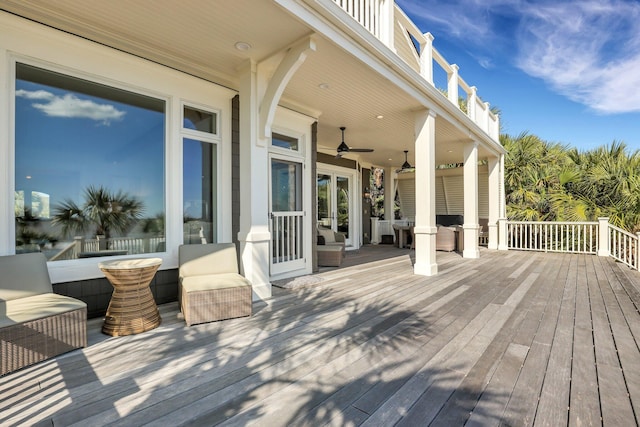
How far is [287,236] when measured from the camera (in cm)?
473

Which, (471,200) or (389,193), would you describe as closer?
(471,200)

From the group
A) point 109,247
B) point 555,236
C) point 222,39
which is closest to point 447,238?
point 555,236

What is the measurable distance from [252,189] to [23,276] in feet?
6.56

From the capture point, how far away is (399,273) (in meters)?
5.02

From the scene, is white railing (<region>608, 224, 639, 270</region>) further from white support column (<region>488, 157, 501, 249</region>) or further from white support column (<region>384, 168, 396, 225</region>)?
white support column (<region>384, 168, 396, 225</region>)

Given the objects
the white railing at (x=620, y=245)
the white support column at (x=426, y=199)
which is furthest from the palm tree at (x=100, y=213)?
the white railing at (x=620, y=245)

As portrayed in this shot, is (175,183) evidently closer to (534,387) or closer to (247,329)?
(247,329)

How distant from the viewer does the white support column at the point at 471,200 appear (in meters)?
6.99

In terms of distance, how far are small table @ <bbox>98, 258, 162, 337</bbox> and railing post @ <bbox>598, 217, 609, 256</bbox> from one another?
8.77 meters

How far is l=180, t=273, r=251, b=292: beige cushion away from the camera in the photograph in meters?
2.74

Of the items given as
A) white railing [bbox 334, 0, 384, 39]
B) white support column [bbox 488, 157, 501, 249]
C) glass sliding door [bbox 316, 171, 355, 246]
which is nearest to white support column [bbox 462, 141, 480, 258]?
white support column [bbox 488, 157, 501, 249]

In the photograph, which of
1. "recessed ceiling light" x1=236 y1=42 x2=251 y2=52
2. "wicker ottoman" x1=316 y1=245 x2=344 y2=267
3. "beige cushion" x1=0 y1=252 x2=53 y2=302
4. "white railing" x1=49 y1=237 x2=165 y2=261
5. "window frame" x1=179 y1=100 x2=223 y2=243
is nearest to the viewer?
"beige cushion" x1=0 y1=252 x2=53 y2=302

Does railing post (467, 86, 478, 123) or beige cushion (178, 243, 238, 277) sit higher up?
railing post (467, 86, 478, 123)

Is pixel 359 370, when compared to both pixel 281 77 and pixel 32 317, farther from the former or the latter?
pixel 281 77
